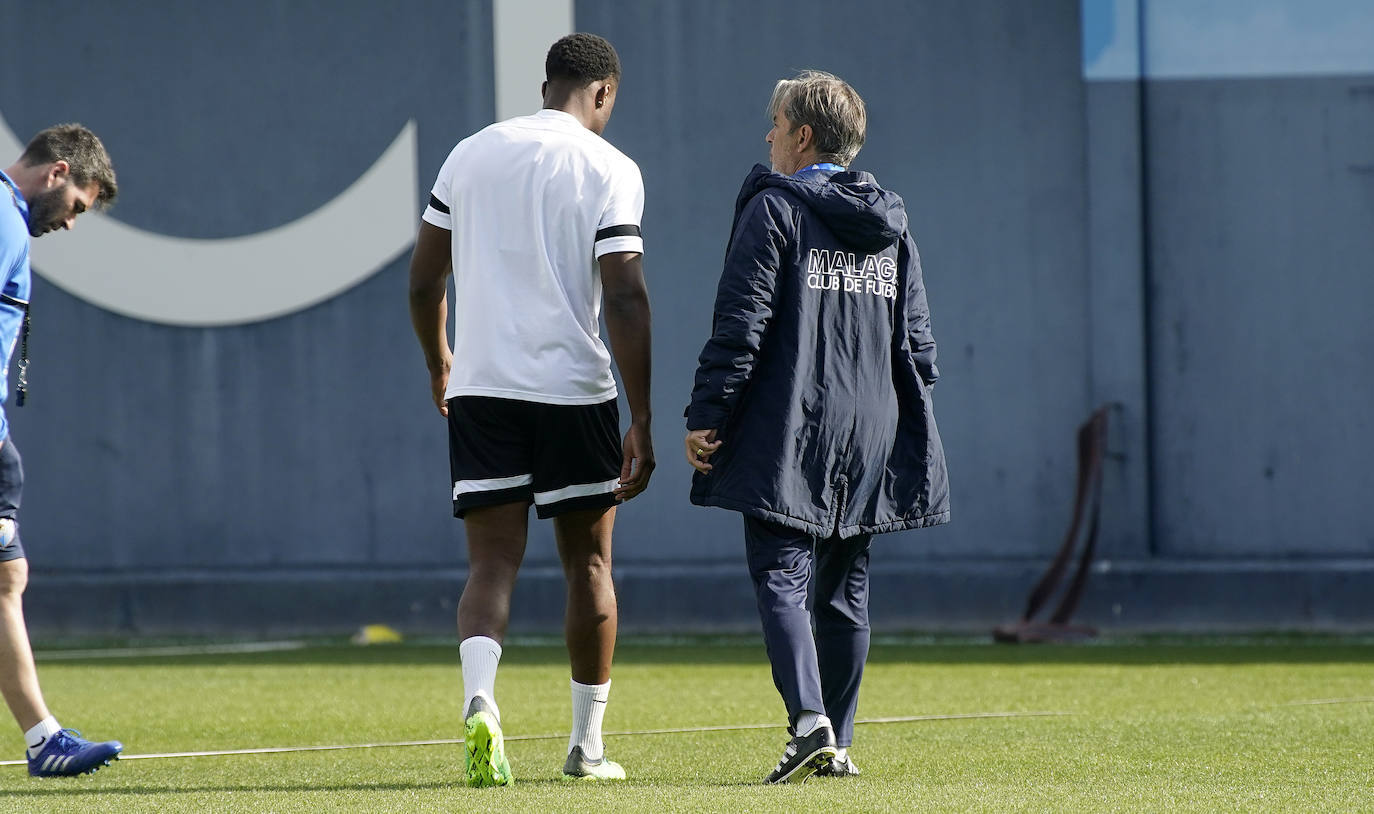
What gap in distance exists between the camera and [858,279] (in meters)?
4.01

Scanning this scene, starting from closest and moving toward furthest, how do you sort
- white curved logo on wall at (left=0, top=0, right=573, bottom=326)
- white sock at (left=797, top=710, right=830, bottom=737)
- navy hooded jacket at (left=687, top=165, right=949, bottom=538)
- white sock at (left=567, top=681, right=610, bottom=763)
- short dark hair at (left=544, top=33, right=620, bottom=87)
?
1. white sock at (left=797, top=710, right=830, bottom=737)
2. navy hooded jacket at (left=687, top=165, right=949, bottom=538)
3. white sock at (left=567, top=681, right=610, bottom=763)
4. short dark hair at (left=544, top=33, right=620, bottom=87)
5. white curved logo on wall at (left=0, top=0, right=573, bottom=326)

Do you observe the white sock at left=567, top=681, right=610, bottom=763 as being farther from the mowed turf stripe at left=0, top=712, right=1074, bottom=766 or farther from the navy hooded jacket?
the mowed turf stripe at left=0, top=712, right=1074, bottom=766

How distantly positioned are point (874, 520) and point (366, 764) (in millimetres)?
1596

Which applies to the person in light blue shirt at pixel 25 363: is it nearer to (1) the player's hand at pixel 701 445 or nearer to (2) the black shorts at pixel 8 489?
(2) the black shorts at pixel 8 489

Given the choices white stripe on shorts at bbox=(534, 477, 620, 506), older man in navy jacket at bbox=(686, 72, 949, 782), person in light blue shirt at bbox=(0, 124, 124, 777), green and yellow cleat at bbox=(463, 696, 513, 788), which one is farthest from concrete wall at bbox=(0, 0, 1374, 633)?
green and yellow cleat at bbox=(463, 696, 513, 788)

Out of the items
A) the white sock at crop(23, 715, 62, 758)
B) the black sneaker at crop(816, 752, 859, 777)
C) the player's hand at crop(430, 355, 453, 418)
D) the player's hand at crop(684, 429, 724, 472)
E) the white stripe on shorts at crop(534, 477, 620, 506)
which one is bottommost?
the black sneaker at crop(816, 752, 859, 777)

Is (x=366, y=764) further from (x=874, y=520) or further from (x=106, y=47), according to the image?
(x=106, y=47)

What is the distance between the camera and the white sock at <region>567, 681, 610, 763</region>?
413cm

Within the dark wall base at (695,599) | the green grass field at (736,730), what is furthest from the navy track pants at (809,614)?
the dark wall base at (695,599)

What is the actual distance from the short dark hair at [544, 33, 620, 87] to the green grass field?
178 cm

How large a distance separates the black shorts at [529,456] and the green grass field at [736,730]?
69 cm

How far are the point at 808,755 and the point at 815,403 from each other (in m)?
0.82

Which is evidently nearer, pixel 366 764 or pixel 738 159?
pixel 366 764

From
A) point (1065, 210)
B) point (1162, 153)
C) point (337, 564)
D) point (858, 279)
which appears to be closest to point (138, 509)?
point (337, 564)
